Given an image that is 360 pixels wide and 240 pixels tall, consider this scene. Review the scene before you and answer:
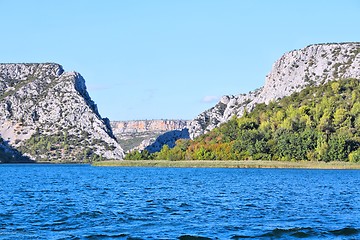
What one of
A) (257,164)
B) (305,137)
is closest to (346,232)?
(257,164)

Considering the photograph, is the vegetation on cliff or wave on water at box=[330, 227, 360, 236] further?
the vegetation on cliff

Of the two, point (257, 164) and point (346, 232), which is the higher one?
point (257, 164)

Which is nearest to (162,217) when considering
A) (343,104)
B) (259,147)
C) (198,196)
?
(198,196)

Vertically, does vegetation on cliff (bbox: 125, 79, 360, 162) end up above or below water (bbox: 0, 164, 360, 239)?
→ above

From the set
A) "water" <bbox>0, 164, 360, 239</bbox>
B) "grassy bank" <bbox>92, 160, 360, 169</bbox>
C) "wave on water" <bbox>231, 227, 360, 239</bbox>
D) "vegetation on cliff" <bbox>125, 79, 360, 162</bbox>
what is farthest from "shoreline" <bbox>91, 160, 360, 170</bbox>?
"wave on water" <bbox>231, 227, 360, 239</bbox>

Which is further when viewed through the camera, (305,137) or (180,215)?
(305,137)

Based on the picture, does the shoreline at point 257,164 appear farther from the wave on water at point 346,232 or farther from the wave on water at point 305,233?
the wave on water at point 305,233

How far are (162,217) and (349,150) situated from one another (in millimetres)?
114839

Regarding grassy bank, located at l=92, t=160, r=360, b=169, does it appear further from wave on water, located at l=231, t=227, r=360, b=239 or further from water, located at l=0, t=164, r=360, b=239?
wave on water, located at l=231, t=227, r=360, b=239

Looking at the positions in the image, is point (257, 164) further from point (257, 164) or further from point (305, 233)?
point (305, 233)

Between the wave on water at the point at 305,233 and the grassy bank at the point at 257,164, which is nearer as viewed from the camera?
the wave on water at the point at 305,233

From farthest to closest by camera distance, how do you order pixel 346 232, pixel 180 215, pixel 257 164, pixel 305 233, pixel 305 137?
pixel 305 137 → pixel 257 164 → pixel 180 215 → pixel 346 232 → pixel 305 233

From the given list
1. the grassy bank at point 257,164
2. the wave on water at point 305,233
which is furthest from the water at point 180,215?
the grassy bank at point 257,164

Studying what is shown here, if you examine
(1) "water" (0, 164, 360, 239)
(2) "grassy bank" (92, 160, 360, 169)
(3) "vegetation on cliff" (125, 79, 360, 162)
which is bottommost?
(1) "water" (0, 164, 360, 239)
